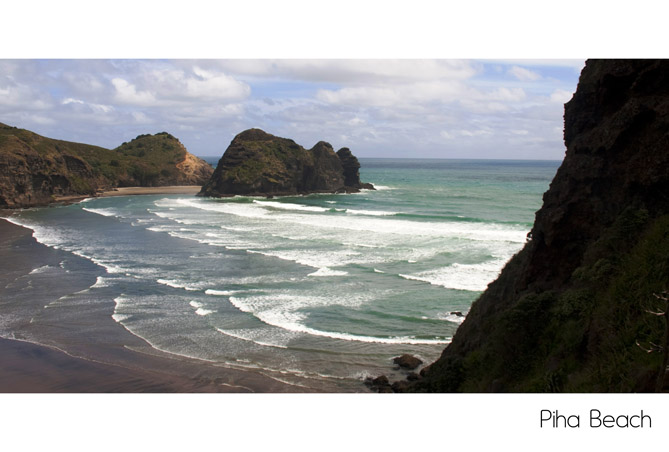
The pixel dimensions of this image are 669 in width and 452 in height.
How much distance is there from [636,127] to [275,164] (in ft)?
274

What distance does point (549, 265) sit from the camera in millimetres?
10617

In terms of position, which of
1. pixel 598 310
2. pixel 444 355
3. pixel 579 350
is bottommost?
pixel 444 355

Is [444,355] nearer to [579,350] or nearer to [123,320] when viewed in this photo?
[579,350]

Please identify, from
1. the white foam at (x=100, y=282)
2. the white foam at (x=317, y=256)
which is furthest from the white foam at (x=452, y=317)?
the white foam at (x=100, y=282)

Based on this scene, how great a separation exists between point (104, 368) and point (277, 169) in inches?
3047

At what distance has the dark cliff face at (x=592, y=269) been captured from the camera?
25.7 ft

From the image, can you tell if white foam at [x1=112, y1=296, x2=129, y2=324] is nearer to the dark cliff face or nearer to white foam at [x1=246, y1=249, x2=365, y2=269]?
white foam at [x1=246, y1=249, x2=365, y2=269]

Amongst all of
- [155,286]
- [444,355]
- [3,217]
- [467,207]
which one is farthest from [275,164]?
[444,355]

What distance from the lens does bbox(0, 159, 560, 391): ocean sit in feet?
52.6

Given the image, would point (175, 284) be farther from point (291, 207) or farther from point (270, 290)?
point (291, 207)

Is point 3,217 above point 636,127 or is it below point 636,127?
below

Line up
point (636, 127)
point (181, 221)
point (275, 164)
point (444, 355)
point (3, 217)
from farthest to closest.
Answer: point (275, 164) → point (3, 217) → point (181, 221) → point (444, 355) → point (636, 127)

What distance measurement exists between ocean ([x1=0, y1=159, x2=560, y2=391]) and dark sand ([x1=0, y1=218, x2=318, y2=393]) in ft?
0.49

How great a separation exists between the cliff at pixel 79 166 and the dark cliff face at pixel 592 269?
67900 mm
